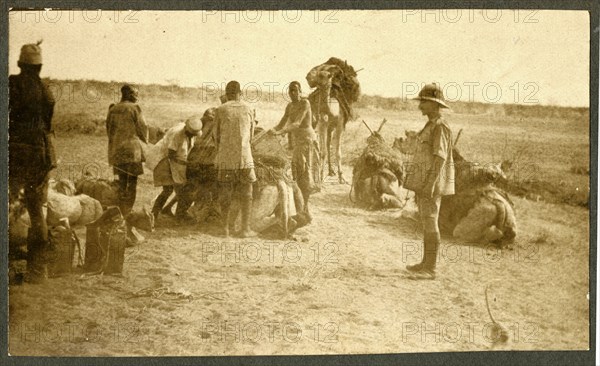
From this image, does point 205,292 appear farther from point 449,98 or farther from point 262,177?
point 449,98

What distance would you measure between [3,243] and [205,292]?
153 centimetres

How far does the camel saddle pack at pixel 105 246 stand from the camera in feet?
18.2

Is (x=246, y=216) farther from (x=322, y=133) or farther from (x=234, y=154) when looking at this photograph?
(x=322, y=133)

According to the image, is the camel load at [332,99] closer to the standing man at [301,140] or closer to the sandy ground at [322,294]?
the standing man at [301,140]

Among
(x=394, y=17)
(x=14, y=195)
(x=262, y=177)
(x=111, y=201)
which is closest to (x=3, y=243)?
(x=14, y=195)

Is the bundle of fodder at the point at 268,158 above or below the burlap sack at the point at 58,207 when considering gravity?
above

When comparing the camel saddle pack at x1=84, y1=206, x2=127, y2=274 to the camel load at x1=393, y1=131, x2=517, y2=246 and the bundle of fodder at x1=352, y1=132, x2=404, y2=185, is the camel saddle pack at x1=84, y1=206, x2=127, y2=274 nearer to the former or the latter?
the bundle of fodder at x1=352, y1=132, x2=404, y2=185

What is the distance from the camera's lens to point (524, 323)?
5719 millimetres

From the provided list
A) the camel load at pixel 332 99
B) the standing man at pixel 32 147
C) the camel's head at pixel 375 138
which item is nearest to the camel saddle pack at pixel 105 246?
the standing man at pixel 32 147

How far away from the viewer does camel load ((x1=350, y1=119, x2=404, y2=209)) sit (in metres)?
5.73

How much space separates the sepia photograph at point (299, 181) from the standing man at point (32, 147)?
0.05 feet

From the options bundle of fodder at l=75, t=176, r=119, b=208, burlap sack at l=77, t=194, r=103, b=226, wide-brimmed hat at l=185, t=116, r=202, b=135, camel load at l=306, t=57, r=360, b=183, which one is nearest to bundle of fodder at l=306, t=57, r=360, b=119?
camel load at l=306, t=57, r=360, b=183

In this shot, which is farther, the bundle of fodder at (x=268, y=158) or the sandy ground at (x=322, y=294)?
the bundle of fodder at (x=268, y=158)

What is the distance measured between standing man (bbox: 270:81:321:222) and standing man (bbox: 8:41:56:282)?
170 centimetres
